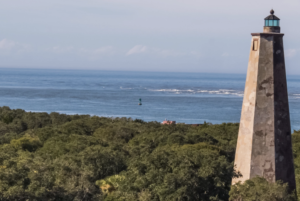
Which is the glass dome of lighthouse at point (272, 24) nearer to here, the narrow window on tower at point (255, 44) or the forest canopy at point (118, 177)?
the narrow window on tower at point (255, 44)

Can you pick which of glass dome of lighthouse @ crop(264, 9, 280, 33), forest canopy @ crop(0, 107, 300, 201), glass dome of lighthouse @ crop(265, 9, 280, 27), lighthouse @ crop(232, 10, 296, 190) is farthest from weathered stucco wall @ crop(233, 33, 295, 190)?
forest canopy @ crop(0, 107, 300, 201)

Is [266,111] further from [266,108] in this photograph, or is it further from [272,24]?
[272,24]

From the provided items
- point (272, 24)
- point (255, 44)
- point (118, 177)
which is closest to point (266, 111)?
point (255, 44)

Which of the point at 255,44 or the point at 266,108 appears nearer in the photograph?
the point at 266,108

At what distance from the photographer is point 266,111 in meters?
11.7

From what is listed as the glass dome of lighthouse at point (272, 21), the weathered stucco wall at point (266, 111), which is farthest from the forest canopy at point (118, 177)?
the glass dome of lighthouse at point (272, 21)

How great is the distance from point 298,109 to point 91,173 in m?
72.4

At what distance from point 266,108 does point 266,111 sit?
84mm

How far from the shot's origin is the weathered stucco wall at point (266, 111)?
1168cm

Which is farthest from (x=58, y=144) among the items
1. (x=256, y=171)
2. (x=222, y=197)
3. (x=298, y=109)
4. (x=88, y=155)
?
(x=298, y=109)

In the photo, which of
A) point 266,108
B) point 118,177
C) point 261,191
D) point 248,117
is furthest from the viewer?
point 118,177

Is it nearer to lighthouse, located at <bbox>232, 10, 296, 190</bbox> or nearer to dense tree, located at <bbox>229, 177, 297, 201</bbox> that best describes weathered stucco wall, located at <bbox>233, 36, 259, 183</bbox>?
lighthouse, located at <bbox>232, 10, 296, 190</bbox>

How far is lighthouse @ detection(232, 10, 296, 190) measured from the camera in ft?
38.3

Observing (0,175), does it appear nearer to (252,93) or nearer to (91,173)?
(91,173)
